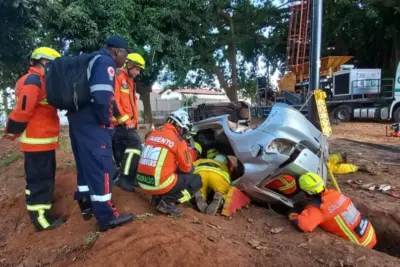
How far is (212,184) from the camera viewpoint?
4.38 metres

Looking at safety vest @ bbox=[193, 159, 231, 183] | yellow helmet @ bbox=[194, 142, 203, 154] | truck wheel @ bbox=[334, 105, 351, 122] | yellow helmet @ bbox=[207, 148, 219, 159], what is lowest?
truck wheel @ bbox=[334, 105, 351, 122]

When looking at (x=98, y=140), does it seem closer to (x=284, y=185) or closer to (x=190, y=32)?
(x=284, y=185)

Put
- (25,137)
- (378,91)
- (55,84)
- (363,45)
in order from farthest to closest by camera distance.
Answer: (363,45), (378,91), (25,137), (55,84)

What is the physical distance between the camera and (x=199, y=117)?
668 centimetres

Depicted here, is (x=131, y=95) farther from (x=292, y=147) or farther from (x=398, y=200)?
(x=398, y=200)

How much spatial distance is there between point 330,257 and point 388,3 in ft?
57.3

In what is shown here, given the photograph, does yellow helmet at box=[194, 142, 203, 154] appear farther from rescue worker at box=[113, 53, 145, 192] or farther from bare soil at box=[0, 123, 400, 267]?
bare soil at box=[0, 123, 400, 267]

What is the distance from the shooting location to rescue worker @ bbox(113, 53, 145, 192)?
4.43 meters

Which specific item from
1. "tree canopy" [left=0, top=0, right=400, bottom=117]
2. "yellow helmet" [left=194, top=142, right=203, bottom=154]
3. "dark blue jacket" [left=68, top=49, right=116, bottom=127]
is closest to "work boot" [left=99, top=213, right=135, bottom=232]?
"dark blue jacket" [left=68, top=49, right=116, bottom=127]

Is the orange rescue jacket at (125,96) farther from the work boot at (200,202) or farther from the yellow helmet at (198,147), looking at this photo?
the work boot at (200,202)

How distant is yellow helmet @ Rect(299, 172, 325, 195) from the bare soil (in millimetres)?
395

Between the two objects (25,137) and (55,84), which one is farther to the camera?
(25,137)

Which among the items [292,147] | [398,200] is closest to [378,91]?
[398,200]

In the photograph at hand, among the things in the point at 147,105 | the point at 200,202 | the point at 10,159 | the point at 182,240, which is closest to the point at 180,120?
the point at 200,202
